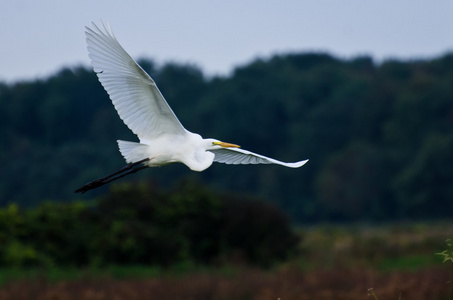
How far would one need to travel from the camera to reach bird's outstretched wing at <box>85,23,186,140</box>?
20.6 ft

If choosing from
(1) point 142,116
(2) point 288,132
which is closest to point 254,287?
(1) point 142,116

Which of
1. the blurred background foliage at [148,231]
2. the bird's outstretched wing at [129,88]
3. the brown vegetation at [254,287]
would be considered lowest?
the brown vegetation at [254,287]

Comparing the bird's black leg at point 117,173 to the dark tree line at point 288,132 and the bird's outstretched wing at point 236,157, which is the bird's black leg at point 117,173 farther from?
the dark tree line at point 288,132

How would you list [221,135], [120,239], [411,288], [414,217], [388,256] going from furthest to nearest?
[221,135], [414,217], [388,256], [120,239], [411,288]

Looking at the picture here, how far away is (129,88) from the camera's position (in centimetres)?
654

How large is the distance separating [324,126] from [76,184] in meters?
12.0

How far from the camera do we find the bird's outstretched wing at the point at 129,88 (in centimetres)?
628

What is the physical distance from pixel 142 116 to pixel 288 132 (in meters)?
34.4

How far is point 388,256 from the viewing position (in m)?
14.6

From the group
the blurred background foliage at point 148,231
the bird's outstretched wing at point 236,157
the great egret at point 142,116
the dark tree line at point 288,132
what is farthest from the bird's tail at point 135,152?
the dark tree line at point 288,132

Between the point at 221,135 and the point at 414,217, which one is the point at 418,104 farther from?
the point at 221,135

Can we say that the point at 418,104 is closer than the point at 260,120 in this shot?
Yes

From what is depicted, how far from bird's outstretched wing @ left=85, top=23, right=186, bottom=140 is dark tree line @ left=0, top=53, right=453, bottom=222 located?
2517 centimetres

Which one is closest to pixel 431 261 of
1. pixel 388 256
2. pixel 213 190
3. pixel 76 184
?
pixel 388 256
